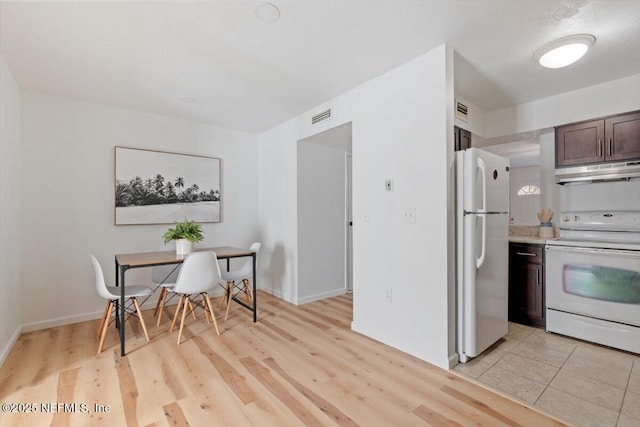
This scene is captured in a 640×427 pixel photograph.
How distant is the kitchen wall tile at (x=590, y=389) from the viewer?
198 centimetres

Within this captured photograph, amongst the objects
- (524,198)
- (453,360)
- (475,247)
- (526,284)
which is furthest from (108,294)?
(524,198)

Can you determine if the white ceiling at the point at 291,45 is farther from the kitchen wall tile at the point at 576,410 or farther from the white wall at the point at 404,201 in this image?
the kitchen wall tile at the point at 576,410

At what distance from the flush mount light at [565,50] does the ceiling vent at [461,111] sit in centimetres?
89

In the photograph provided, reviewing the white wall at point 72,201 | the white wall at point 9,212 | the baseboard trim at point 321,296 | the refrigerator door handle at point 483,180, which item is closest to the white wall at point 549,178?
the refrigerator door handle at point 483,180

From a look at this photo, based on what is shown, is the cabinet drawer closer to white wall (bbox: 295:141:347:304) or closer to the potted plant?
white wall (bbox: 295:141:347:304)

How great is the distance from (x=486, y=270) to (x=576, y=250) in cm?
111

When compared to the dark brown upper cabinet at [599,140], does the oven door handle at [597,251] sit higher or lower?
lower

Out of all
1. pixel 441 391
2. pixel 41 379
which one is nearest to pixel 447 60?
pixel 441 391

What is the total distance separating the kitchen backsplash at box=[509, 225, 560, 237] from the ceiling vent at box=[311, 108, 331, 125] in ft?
9.21

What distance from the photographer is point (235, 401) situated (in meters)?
1.98

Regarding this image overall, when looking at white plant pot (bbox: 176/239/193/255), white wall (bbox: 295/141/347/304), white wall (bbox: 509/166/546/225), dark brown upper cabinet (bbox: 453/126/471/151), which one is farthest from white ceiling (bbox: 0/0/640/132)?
white wall (bbox: 509/166/546/225)

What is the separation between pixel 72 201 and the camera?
3449mm

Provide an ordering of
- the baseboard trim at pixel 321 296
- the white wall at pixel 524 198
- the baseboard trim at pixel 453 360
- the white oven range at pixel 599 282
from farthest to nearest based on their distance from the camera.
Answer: the white wall at pixel 524 198 < the baseboard trim at pixel 321 296 < the white oven range at pixel 599 282 < the baseboard trim at pixel 453 360

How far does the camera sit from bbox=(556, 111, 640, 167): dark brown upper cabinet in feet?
9.36
